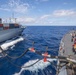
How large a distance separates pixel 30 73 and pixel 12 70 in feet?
13.6

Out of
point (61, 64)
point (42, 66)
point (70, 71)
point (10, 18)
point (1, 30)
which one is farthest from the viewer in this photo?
point (10, 18)

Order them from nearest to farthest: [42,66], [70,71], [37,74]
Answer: [70,71]
[37,74]
[42,66]

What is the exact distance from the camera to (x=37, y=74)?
23203 mm

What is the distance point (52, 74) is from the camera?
2344cm

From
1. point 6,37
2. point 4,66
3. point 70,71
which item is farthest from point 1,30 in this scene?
point 70,71

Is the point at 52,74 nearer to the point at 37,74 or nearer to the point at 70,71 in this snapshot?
the point at 37,74

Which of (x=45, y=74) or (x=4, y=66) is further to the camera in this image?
(x=4, y=66)

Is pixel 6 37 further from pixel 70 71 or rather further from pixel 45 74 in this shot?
pixel 70 71

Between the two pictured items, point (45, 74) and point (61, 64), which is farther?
point (45, 74)

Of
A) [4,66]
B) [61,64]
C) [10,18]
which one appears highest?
[10,18]

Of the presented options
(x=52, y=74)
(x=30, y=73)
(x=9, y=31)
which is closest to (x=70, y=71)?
(x=52, y=74)

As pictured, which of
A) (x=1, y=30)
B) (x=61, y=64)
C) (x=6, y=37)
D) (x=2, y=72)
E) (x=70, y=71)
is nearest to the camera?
(x=70, y=71)

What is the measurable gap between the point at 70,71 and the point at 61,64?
11.1ft

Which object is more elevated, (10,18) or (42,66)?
(10,18)
